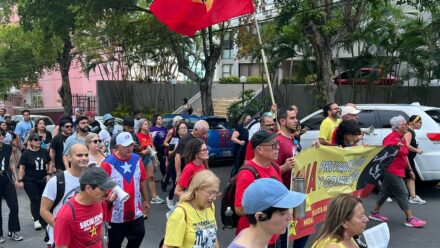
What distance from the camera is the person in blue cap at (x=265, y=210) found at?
300 cm

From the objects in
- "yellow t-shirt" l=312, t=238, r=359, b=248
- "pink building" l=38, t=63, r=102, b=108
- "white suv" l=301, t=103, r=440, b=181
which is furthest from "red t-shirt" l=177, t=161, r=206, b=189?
"pink building" l=38, t=63, r=102, b=108

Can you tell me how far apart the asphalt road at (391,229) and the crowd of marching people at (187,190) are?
21 cm

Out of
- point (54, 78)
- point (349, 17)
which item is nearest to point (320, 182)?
point (349, 17)

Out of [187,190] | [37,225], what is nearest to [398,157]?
[187,190]

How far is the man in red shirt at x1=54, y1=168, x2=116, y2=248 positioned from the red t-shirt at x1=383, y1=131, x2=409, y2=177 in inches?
209

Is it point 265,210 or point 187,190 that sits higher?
point 265,210

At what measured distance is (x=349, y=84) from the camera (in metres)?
23.0

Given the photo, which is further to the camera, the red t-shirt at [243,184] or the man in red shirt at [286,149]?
the man in red shirt at [286,149]

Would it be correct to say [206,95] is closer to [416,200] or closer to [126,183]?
[416,200]

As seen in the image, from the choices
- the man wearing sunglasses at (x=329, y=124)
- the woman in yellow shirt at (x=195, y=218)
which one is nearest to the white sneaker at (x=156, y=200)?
the man wearing sunglasses at (x=329, y=124)

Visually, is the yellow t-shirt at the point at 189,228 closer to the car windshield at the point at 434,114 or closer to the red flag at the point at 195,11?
the red flag at the point at 195,11

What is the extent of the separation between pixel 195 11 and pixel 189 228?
6556 mm

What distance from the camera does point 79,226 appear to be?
14.1 feet

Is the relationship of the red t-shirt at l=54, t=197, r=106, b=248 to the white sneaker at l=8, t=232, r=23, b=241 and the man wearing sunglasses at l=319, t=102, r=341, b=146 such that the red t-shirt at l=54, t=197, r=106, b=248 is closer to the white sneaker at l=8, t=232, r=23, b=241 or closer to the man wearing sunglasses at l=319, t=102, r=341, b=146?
the white sneaker at l=8, t=232, r=23, b=241
